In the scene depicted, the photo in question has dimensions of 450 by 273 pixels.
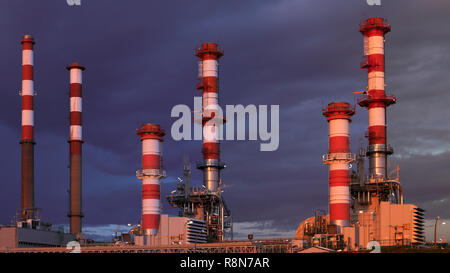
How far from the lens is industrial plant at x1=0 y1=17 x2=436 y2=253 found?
108500mm

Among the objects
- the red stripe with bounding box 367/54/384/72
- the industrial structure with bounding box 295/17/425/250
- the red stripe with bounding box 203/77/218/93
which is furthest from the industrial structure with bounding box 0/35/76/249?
the red stripe with bounding box 367/54/384/72

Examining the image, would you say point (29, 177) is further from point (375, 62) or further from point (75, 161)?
point (375, 62)

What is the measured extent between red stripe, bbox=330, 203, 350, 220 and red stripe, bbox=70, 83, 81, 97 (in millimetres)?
41435

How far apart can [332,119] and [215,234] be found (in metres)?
24.4

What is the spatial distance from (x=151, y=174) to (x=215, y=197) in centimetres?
936

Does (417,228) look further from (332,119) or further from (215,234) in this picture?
(215,234)

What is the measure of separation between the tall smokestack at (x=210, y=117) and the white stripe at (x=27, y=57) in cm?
2341

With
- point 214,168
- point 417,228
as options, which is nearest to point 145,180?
point 214,168

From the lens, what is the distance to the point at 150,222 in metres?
118

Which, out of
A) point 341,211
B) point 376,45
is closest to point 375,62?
point 376,45

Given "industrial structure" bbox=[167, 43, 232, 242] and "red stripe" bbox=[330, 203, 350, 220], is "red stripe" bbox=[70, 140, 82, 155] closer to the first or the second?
"industrial structure" bbox=[167, 43, 232, 242]
